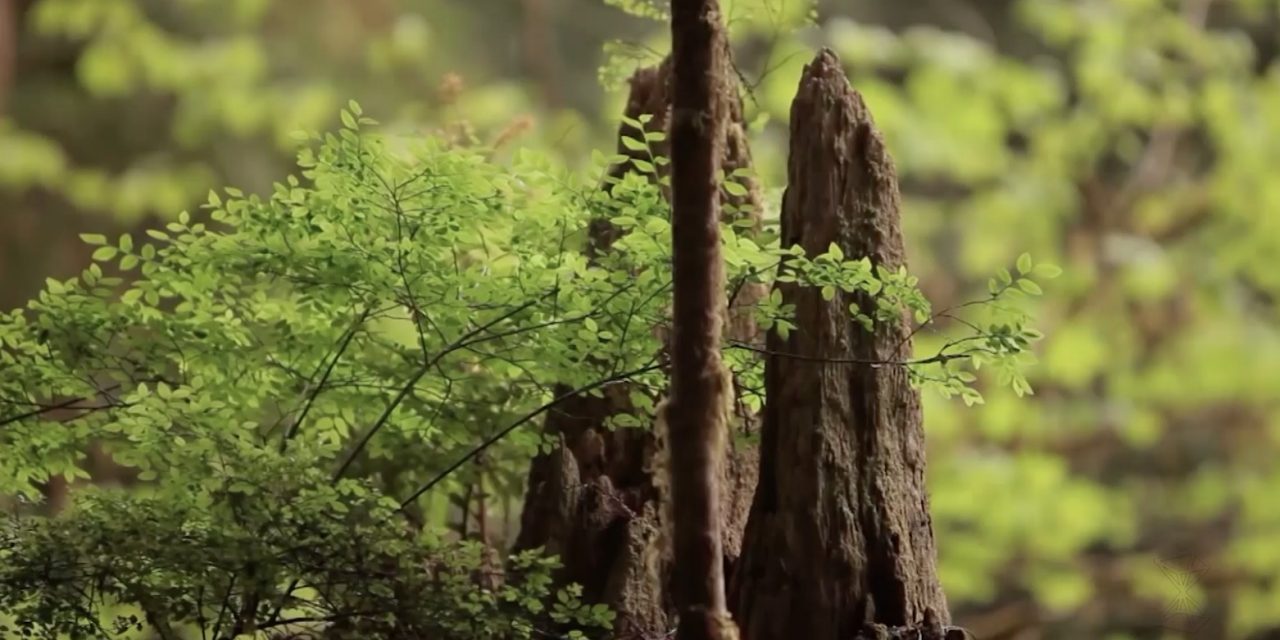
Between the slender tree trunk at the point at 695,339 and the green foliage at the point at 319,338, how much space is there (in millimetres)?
324

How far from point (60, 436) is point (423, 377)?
1.73 ft

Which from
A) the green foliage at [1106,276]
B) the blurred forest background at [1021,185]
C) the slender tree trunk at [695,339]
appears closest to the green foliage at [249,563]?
the slender tree trunk at [695,339]

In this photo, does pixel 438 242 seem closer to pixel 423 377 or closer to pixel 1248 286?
pixel 423 377

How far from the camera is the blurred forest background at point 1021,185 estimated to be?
4.35 m

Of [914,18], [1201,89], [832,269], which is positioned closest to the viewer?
[832,269]

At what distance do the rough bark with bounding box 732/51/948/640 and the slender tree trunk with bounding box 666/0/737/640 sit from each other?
15.9 inches

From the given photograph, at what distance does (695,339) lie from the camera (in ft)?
3.97

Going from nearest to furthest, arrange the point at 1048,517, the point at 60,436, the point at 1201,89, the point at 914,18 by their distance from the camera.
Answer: the point at 60,436 < the point at 1048,517 < the point at 1201,89 < the point at 914,18

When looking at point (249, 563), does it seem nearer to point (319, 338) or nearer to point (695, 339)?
point (319, 338)

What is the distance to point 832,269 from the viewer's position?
1.50 meters

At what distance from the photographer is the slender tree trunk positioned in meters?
1.20

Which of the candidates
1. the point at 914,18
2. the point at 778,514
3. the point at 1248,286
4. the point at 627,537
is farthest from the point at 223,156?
the point at 1248,286

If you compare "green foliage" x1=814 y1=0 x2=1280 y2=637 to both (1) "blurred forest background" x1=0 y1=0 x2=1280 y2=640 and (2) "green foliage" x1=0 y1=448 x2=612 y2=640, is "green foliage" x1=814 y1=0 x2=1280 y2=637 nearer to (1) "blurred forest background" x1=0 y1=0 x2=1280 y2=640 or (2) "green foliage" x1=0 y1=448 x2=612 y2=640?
(1) "blurred forest background" x1=0 y1=0 x2=1280 y2=640

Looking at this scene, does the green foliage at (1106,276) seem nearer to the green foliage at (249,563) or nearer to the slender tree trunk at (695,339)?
the green foliage at (249,563)
